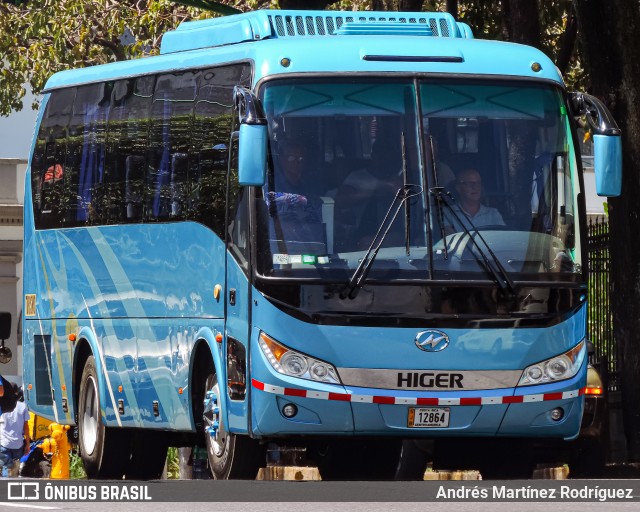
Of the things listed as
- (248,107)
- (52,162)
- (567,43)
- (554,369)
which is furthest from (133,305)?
(567,43)

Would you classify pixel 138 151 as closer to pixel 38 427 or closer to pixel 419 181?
pixel 419 181

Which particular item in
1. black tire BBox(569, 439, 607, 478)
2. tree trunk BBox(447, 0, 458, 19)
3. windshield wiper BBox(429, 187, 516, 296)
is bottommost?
black tire BBox(569, 439, 607, 478)

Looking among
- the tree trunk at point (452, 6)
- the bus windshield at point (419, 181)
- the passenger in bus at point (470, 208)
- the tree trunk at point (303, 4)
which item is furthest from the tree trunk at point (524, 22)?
the passenger in bus at point (470, 208)

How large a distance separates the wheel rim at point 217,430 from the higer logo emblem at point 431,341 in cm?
165

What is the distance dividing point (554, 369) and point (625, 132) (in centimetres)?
614

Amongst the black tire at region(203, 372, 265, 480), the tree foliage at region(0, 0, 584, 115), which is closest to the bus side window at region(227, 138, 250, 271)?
the black tire at region(203, 372, 265, 480)

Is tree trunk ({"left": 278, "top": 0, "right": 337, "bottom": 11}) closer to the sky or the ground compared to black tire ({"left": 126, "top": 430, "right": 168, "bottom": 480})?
closer to the sky

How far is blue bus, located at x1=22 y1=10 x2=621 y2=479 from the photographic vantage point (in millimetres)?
12695

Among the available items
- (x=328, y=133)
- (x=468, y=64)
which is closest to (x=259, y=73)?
(x=328, y=133)

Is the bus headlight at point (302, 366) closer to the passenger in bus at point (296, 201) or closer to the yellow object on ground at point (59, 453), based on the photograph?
the passenger in bus at point (296, 201)

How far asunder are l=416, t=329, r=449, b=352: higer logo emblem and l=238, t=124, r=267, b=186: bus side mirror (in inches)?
59.0

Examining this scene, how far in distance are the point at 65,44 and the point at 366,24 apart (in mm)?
22842

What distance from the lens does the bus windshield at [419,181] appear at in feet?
41.9

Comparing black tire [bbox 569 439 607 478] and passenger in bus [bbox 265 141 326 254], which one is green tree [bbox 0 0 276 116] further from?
passenger in bus [bbox 265 141 326 254]
